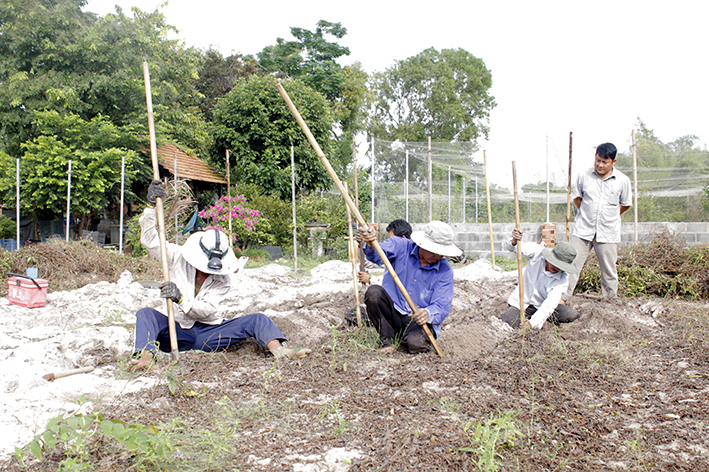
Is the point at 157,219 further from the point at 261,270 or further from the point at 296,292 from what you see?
the point at 261,270

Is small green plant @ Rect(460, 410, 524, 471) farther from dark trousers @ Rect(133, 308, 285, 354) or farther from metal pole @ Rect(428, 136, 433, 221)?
metal pole @ Rect(428, 136, 433, 221)

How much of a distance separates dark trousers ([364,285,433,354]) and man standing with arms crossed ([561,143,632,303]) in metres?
2.11

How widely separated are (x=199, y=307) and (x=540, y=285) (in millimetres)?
2958

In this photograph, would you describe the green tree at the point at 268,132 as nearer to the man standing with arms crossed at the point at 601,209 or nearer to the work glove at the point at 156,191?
the man standing with arms crossed at the point at 601,209

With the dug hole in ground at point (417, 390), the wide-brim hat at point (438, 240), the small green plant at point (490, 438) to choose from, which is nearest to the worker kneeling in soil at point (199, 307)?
the dug hole in ground at point (417, 390)

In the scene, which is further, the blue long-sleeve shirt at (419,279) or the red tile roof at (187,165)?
the red tile roof at (187,165)

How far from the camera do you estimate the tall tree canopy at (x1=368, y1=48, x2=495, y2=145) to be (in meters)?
29.2

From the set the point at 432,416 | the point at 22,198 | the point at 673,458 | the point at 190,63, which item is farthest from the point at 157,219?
the point at 190,63

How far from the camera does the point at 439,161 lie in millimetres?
11219

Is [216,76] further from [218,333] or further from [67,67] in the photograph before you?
[218,333]

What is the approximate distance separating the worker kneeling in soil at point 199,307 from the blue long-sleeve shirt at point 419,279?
3.10 ft

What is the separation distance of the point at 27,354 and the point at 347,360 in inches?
83.3

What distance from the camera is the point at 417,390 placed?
10.1 feet

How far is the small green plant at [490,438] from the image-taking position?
2.16 metres
